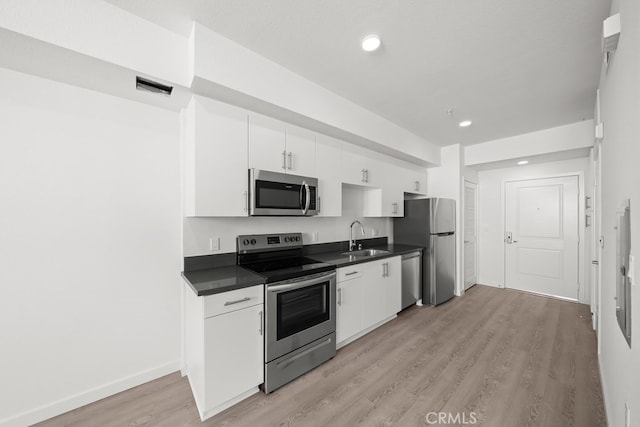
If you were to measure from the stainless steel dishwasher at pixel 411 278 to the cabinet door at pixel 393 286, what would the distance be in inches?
6.0

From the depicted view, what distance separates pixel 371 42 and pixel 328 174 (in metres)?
1.34

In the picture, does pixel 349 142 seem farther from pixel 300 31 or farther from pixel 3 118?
pixel 3 118

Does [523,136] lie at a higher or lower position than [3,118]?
higher

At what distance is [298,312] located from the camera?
7.34 ft

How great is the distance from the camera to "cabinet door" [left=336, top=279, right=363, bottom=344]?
8.68 ft

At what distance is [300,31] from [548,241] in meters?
5.15

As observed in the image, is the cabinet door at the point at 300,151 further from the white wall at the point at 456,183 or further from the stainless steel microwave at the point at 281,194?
the white wall at the point at 456,183

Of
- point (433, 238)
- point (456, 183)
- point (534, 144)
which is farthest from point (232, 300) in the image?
point (534, 144)

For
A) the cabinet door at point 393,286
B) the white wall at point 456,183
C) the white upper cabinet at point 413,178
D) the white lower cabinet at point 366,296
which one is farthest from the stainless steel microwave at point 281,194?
the white wall at point 456,183

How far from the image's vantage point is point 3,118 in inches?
65.1

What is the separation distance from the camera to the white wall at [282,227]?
2295 millimetres

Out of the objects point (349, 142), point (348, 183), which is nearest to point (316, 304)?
point (348, 183)

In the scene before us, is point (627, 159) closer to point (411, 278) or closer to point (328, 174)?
point (328, 174)

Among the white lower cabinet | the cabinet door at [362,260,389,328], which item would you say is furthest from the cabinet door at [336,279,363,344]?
the cabinet door at [362,260,389,328]
